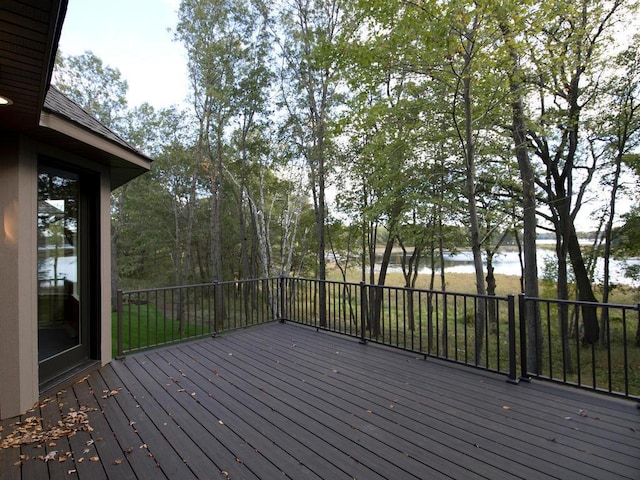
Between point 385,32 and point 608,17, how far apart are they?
209 inches

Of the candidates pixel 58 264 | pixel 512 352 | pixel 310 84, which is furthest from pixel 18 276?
pixel 310 84

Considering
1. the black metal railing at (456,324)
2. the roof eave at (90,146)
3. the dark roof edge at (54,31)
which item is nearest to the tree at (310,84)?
the black metal railing at (456,324)

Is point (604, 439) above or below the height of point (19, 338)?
below

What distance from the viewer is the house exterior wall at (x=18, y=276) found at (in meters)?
2.67

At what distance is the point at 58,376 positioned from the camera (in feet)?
10.7

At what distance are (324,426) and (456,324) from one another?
6.82 feet

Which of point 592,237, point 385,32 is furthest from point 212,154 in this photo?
point 592,237

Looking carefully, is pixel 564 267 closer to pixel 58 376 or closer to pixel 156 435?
pixel 156 435

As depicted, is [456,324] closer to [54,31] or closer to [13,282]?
[54,31]

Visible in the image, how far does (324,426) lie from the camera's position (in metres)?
2.40

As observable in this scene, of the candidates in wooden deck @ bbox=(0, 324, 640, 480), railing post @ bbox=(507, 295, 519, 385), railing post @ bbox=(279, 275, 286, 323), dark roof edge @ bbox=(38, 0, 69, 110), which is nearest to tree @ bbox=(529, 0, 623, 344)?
railing post @ bbox=(507, 295, 519, 385)

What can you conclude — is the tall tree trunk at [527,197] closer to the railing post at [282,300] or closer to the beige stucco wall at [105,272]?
the railing post at [282,300]

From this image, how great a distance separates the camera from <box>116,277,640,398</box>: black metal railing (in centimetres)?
322

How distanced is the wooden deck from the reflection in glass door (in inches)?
16.6
